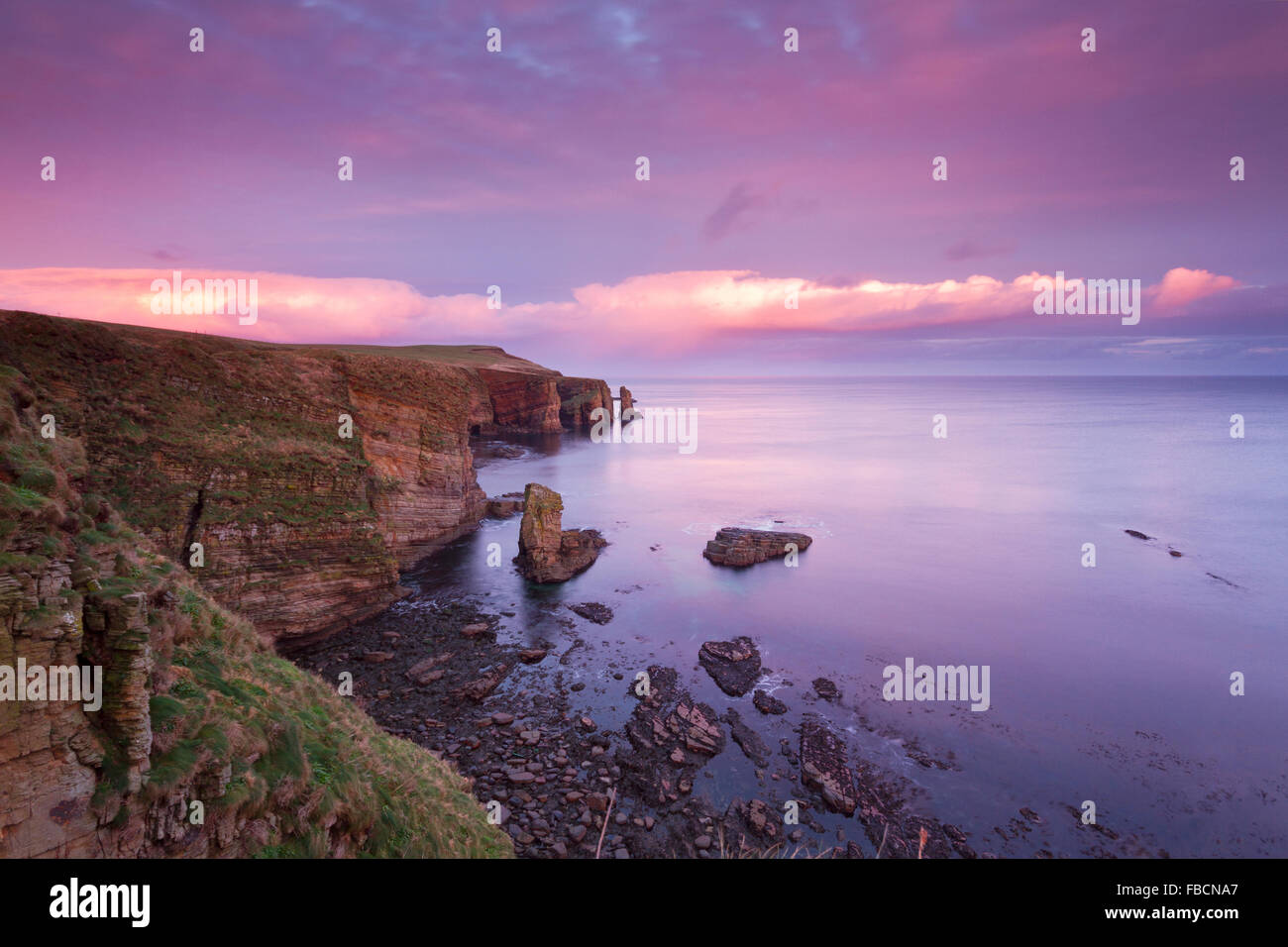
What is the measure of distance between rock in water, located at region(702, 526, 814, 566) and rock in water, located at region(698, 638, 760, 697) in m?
11.3

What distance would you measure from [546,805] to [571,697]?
620cm

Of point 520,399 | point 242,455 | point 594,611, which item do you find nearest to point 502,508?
point 594,611

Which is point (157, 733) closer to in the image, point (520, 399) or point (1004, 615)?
point (1004, 615)

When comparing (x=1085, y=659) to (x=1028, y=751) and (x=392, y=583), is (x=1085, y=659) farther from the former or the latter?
(x=392, y=583)

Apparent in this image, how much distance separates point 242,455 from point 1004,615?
1576 inches

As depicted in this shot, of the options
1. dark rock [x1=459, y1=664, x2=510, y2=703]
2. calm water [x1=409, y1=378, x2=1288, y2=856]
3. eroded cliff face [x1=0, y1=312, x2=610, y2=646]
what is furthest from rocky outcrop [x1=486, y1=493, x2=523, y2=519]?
dark rock [x1=459, y1=664, x2=510, y2=703]

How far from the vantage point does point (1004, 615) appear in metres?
32.3

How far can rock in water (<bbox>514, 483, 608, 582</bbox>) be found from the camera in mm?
36250

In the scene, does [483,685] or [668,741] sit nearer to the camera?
[668,741]

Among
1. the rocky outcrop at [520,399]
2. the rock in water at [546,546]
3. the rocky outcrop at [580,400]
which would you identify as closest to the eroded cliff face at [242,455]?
the rock in water at [546,546]

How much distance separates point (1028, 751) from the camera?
20734 mm

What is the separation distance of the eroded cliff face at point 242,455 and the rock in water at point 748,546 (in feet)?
68.1

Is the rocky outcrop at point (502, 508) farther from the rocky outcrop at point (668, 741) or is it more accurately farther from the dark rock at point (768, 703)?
the dark rock at point (768, 703)
